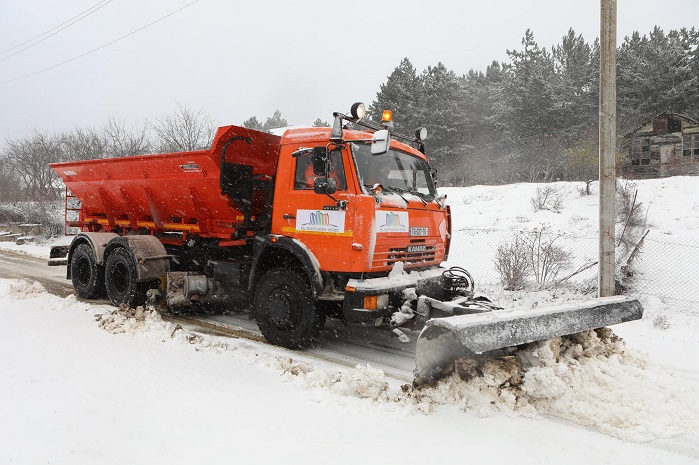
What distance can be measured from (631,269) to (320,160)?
6.39m

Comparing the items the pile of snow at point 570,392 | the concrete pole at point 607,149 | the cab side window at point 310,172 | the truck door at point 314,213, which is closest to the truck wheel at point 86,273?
the truck door at point 314,213

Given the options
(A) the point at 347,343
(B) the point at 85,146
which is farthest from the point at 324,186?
(B) the point at 85,146

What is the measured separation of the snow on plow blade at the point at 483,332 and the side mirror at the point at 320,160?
7.56ft

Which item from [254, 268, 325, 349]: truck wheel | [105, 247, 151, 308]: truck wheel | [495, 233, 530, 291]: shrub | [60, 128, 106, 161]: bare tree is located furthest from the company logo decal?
[60, 128, 106, 161]: bare tree

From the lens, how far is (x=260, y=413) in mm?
3842

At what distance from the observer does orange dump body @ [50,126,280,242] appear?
6555 mm

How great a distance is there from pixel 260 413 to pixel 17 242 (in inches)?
849

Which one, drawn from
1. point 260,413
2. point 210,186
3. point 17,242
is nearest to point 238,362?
point 260,413

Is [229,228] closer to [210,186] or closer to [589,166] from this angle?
[210,186]

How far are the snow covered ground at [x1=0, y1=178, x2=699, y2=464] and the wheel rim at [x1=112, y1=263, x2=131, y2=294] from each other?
91.8 inches

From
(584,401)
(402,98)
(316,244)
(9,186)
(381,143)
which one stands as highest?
(402,98)

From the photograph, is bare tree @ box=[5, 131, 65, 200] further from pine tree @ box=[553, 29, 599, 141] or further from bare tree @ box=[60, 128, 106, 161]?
pine tree @ box=[553, 29, 599, 141]

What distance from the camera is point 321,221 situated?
18.2 ft

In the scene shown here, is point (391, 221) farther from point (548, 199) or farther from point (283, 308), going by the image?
point (548, 199)
